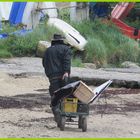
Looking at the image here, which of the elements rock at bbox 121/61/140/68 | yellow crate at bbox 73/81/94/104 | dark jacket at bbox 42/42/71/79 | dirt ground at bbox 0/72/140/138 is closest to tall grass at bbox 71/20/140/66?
rock at bbox 121/61/140/68

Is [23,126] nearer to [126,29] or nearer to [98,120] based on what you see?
[98,120]

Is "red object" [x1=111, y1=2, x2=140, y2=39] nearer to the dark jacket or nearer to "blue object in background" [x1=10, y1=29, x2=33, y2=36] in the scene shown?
"blue object in background" [x1=10, y1=29, x2=33, y2=36]

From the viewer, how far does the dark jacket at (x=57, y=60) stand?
11203mm

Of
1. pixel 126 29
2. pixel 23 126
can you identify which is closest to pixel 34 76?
pixel 23 126

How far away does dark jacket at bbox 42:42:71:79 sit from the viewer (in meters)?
11.2

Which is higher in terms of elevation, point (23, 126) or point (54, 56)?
point (54, 56)

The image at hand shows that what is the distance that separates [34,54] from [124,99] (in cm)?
835

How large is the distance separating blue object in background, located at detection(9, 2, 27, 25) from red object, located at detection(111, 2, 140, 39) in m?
5.16

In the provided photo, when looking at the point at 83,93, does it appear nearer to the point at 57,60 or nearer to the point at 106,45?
the point at 57,60

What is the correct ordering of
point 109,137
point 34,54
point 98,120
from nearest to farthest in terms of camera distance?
point 109,137
point 98,120
point 34,54

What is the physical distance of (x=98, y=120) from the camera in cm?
1284

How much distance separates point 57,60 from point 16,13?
16.7m

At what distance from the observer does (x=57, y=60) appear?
11320 millimetres

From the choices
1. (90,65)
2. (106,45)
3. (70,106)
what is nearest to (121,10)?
(106,45)
